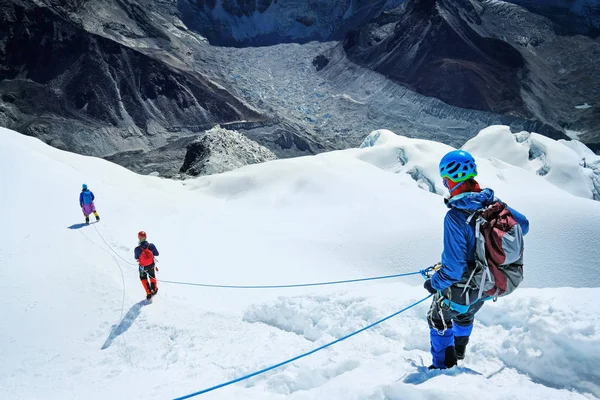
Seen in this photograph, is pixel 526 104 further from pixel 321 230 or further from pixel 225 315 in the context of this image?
pixel 225 315

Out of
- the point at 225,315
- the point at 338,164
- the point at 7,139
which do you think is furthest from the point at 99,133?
the point at 225,315

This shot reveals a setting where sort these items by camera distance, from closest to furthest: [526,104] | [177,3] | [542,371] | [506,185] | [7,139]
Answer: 1. [542,371]
2. [7,139]
3. [506,185]
4. [526,104]
5. [177,3]

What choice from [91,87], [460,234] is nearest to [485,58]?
[91,87]

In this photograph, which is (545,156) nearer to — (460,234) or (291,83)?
(460,234)

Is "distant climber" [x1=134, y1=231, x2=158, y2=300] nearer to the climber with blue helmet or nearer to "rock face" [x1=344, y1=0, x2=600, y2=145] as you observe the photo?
the climber with blue helmet

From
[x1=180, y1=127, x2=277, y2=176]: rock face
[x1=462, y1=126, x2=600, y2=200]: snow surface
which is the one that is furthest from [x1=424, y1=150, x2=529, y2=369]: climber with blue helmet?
[x1=180, y1=127, x2=277, y2=176]: rock face

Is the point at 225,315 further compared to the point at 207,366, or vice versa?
the point at 225,315

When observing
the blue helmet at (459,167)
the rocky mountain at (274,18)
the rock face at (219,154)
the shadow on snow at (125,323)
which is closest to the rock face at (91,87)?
the rock face at (219,154)
